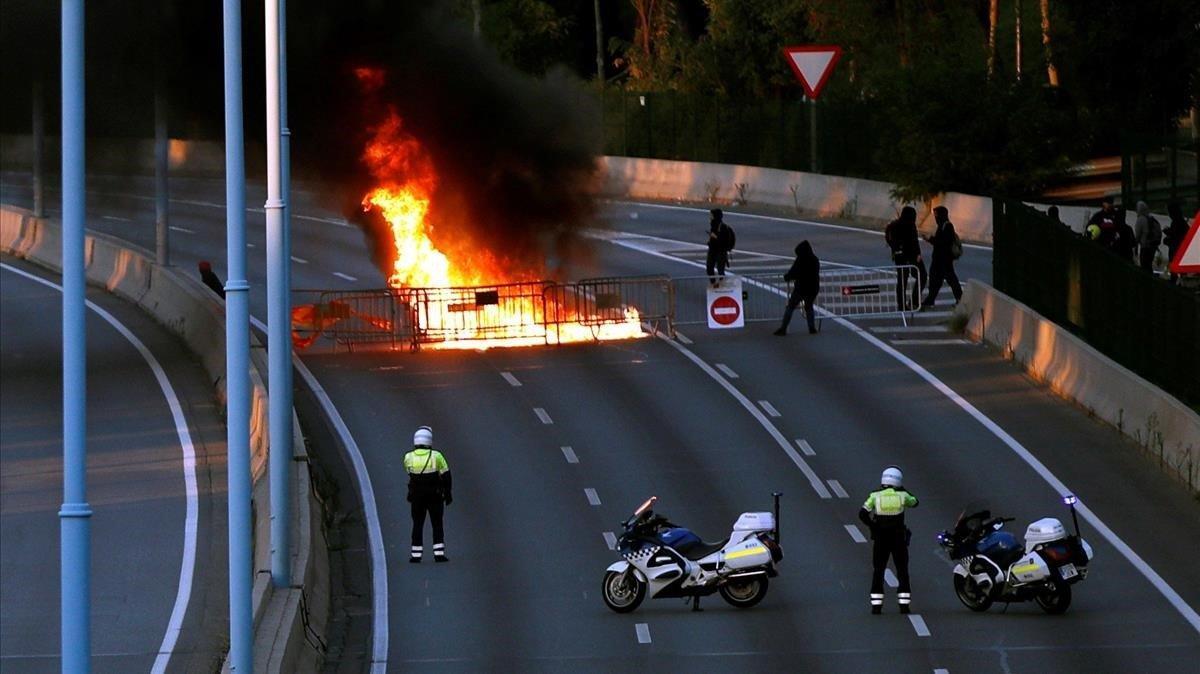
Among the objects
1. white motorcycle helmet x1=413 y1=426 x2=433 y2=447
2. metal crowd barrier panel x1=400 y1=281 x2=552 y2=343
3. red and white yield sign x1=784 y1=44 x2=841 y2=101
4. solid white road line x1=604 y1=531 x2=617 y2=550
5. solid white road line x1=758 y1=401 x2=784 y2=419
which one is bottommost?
solid white road line x1=604 y1=531 x2=617 y2=550

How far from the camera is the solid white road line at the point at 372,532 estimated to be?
733 inches

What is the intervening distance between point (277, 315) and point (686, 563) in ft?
15.7

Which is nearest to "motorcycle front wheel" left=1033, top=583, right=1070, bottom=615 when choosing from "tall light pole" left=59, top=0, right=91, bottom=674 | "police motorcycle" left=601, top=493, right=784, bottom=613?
"police motorcycle" left=601, top=493, right=784, bottom=613

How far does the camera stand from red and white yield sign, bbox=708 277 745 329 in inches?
1280

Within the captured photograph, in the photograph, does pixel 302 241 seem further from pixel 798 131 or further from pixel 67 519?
pixel 67 519

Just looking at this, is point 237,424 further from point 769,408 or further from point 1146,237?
point 1146,237

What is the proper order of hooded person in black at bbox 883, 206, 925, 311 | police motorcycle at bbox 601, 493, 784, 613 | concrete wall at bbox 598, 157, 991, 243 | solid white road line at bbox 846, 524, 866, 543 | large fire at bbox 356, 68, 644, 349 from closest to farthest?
police motorcycle at bbox 601, 493, 784, 613 → solid white road line at bbox 846, 524, 866, 543 → large fire at bbox 356, 68, 644, 349 → hooded person in black at bbox 883, 206, 925, 311 → concrete wall at bbox 598, 157, 991, 243

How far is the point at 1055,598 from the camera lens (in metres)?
18.9

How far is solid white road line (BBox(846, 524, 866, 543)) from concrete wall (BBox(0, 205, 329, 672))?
5.43 metres

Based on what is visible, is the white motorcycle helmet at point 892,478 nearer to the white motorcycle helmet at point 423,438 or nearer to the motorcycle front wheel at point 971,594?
the motorcycle front wheel at point 971,594

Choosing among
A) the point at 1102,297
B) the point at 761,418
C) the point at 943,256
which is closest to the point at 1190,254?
the point at 761,418

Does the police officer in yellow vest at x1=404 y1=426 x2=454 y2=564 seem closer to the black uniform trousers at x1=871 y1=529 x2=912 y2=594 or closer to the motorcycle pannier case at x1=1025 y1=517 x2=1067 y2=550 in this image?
the black uniform trousers at x1=871 y1=529 x2=912 y2=594

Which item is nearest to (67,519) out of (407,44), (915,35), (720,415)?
(720,415)

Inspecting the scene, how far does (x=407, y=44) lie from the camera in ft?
120
